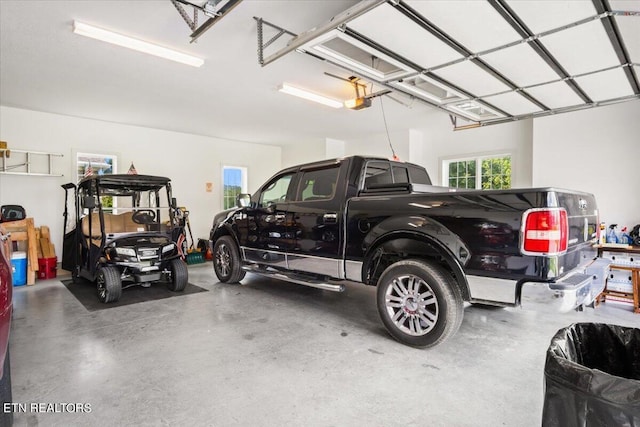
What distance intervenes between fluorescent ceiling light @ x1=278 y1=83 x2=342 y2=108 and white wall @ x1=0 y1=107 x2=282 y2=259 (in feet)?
14.2

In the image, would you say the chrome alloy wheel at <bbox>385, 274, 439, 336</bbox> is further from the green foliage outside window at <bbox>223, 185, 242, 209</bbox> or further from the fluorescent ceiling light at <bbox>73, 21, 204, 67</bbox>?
the green foliage outside window at <bbox>223, 185, 242, 209</bbox>

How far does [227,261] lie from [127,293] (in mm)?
1448

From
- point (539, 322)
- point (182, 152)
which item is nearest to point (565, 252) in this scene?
point (539, 322)

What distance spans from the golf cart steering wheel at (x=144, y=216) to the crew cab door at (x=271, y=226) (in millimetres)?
1723

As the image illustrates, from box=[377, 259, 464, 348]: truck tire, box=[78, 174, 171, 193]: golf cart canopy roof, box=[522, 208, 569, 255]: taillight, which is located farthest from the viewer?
box=[78, 174, 171, 193]: golf cart canopy roof

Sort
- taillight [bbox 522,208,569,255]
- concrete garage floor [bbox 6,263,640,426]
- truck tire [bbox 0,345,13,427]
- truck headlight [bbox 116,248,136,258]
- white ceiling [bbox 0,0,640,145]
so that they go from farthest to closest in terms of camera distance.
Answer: truck headlight [bbox 116,248,136,258]
white ceiling [bbox 0,0,640,145]
taillight [bbox 522,208,569,255]
concrete garage floor [bbox 6,263,640,426]
truck tire [bbox 0,345,13,427]

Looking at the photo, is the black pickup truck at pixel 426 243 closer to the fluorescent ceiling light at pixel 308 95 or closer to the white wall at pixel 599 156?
the fluorescent ceiling light at pixel 308 95

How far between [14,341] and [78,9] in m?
3.15

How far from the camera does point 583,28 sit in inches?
97.7

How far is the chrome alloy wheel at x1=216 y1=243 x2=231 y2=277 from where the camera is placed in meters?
5.24

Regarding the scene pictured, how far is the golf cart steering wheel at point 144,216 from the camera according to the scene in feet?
17.6

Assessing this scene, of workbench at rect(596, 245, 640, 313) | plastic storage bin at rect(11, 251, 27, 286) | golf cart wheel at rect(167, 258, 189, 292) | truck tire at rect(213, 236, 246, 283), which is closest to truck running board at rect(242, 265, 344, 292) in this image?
truck tire at rect(213, 236, 246, 283)

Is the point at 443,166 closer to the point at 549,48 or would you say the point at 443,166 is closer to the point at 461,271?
the point at 549,48

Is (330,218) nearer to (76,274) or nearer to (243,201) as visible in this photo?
(243,201)
